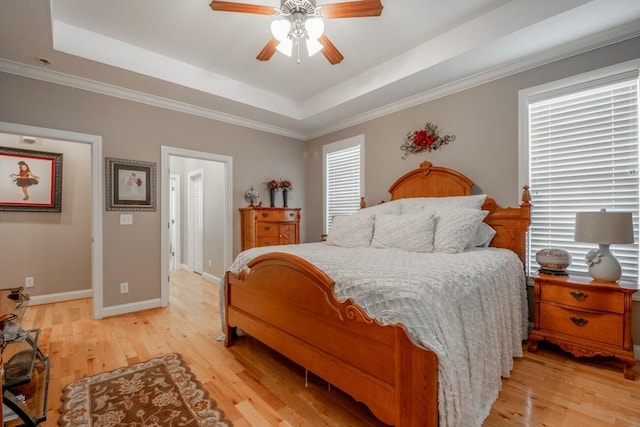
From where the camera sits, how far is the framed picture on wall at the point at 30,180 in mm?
3621

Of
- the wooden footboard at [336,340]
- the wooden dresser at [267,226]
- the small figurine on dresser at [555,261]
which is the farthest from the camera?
the wooden dresser at [267,226]

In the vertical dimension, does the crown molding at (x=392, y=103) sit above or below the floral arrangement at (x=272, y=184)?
above

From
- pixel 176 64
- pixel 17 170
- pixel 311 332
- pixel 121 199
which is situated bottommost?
pixel 311 332

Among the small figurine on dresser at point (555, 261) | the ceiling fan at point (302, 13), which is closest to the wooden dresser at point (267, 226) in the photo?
→ the ceiling fan at point (302, 13)

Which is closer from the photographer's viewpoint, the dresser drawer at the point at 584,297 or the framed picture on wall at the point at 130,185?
the dresser drawer at the point at 584,297

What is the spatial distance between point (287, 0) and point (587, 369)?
11.2 ft

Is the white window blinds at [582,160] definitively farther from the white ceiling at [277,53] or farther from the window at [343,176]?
the window at [343,176]

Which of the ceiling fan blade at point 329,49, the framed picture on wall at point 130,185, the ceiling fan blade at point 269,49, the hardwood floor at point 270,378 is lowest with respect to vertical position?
the hardwood floor at point 270,378

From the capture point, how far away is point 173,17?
8.09ft

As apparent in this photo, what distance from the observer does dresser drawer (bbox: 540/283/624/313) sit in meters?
2.04

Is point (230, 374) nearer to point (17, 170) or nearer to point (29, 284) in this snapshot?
point (29, 284)

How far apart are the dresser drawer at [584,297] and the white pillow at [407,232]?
0.98m

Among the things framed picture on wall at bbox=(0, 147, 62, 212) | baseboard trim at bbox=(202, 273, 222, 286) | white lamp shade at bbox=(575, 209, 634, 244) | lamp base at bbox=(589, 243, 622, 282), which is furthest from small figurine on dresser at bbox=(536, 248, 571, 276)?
framed picture on wall at bbox=(0, 147, 62, 212)

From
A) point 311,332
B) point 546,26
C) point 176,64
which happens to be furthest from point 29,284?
point 546,26
